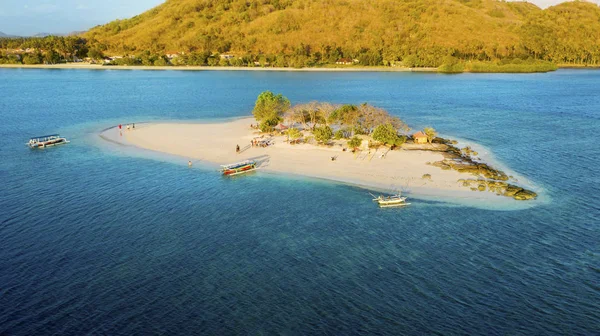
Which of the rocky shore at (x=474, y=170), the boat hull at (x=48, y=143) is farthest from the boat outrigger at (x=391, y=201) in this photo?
the boat hull at (x=48, y=143)

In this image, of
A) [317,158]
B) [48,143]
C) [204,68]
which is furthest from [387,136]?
[204,68]

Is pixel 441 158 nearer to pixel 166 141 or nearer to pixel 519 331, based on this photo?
pixel 519 331

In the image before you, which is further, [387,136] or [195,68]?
[195,68]

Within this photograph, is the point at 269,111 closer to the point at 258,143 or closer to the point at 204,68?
the point at 258,143

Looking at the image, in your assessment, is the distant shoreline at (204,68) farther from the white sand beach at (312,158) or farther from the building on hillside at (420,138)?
the building on hillside at (420,138)

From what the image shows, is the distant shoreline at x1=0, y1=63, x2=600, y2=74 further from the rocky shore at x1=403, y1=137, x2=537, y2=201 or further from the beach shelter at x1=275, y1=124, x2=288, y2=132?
the rocky shore at x1=403, y1=137, x2=537, y2=201

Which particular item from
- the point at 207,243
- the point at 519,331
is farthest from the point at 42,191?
the point at 519,331
